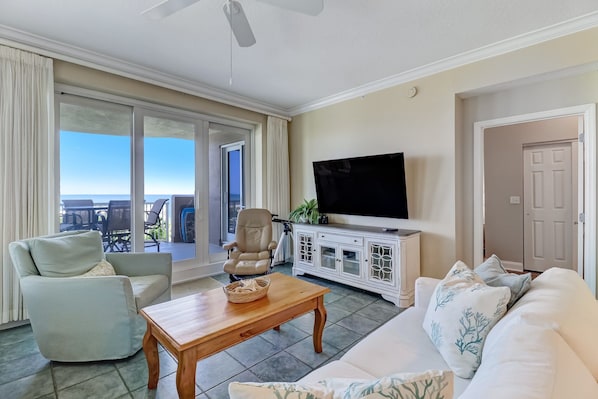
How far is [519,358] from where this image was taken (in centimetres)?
74

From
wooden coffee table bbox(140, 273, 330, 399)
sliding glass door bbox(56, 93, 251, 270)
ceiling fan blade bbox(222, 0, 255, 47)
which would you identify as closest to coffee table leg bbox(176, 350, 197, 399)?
wooden coffee table bbox(140, 273, 330, 399)

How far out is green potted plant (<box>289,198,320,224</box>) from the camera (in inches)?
168

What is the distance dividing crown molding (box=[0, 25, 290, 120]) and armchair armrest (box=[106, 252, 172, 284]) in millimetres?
2041

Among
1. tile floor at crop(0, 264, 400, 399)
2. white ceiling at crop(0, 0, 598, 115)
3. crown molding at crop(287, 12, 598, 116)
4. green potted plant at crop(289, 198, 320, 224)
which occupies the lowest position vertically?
tile floor at crop(0, 264, 400, 399)

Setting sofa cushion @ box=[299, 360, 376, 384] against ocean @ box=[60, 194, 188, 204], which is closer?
sofa cushion @ box=[299, 360, 376, 384]

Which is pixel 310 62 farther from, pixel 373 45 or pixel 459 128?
pixel 459 128

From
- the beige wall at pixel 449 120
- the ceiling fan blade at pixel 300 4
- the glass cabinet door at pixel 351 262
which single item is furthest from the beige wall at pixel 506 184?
the ceiling fan blade at pixel 300 4

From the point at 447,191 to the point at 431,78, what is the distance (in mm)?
1340

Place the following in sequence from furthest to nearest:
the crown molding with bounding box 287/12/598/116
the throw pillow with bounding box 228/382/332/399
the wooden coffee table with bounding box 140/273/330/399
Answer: the crown molding with bounding box 287/12/598/116 < the wooden coffee table with bounding box 140/273/330/399 < the throw pillow with bounding box 228/382/332/399

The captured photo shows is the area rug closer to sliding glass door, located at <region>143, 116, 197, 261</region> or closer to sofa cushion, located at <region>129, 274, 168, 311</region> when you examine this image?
sliding glass door, located at <region>143, 116, 197, 261</region>

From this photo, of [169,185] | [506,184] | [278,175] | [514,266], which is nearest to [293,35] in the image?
[278,175]

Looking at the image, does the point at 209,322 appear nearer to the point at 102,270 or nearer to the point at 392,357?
the point at 392,357

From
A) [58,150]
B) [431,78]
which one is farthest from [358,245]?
[58,150]

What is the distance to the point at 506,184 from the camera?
4.41 metres
